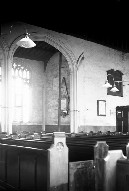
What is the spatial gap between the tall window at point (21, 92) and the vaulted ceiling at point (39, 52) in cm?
77

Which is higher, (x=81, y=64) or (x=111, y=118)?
(x=81, y=64)

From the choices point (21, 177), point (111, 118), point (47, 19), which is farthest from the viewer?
point (111, 118)

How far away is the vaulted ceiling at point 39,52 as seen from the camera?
15555 mm

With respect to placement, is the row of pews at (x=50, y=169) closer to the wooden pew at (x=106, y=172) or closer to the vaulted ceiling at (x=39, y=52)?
the wooden pew at (x=106, y=172)

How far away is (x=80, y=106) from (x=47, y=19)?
17.0ft

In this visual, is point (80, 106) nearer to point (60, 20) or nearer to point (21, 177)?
point (60, 20)

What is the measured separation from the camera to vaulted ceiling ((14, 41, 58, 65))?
1555cm

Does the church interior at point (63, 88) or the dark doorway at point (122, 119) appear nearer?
the church interior at point (63, 88)

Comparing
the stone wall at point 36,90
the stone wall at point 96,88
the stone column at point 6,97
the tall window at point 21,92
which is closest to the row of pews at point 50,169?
the stone column at point 6,97

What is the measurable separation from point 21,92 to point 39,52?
2.69 meters

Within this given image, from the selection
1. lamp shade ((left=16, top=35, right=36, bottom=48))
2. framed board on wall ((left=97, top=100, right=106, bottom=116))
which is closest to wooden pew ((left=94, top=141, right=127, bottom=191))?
lamp shade ((left=16, top=35, right=36, bottom=48))

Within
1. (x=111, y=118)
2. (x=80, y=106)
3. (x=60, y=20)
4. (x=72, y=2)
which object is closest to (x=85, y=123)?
(x=80, y=106)

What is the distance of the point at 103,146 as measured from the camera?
2.18 m

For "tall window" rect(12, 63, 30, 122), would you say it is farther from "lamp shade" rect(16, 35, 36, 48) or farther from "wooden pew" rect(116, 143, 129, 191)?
"wooden pew" rect(116, 143, 129, 191)
